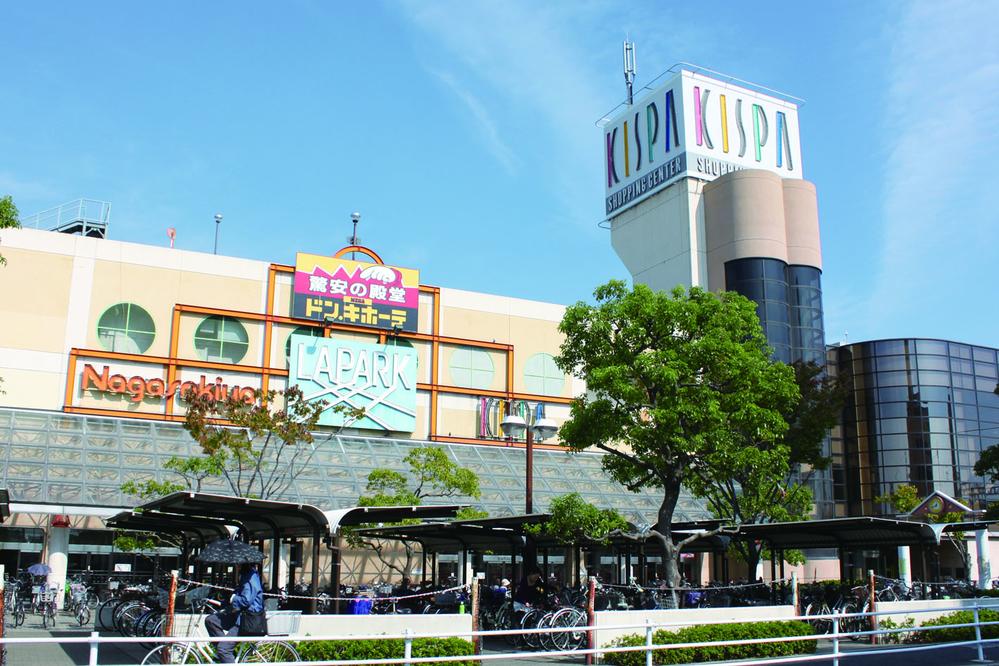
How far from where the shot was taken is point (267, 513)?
20.3m

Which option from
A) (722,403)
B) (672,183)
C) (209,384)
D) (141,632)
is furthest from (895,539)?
(672,183)

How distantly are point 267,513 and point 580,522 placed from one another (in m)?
7.05

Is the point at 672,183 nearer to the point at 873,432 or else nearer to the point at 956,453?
the point at 873,432

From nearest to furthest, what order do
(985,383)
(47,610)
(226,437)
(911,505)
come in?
1. (47,610)
2. (226,437)
3. (911,505)
4. (985,383)

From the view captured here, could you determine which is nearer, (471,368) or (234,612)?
(234,612)

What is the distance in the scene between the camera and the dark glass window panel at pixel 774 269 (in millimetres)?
58812

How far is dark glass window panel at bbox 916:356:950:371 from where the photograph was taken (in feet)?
224

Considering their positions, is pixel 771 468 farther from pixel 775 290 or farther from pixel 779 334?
pixel 775 290

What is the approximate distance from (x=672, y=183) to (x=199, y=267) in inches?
1373

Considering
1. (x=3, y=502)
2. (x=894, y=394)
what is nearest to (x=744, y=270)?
(x=894, y=394)

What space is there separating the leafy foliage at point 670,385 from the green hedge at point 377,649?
271 inches

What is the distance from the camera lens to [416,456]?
3556cm

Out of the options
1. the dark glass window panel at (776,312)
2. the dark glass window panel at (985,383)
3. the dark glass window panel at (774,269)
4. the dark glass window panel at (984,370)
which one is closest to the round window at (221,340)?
the dark glass window panel at (776,312)

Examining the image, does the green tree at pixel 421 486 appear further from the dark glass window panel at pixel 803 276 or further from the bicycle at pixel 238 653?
the dark glass window panel at pixel 803 276
